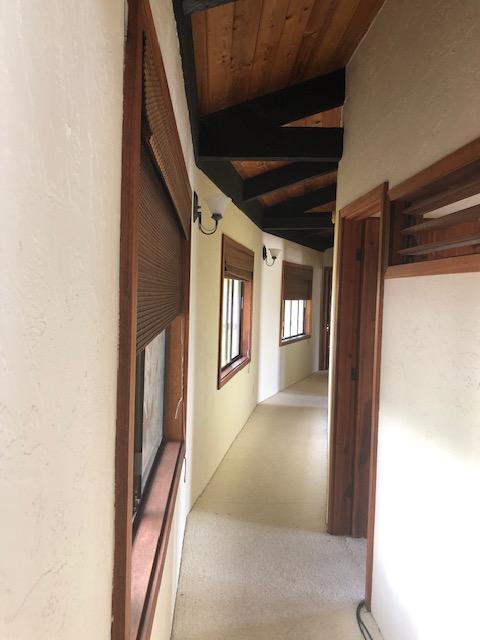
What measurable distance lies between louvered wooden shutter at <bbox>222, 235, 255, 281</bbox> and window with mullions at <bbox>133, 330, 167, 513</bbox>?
1.61 metres

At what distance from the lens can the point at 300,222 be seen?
5383mm

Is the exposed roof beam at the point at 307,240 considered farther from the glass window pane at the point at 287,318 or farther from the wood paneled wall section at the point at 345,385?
the wood paneled wall section at the point at 345,385

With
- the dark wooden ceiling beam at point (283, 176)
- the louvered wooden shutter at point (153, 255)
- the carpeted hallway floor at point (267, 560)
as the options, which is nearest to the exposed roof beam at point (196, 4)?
the louvered wooden shutter at point (153, 255)

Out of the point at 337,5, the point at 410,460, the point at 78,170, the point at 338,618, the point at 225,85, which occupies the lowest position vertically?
the point at 338,618

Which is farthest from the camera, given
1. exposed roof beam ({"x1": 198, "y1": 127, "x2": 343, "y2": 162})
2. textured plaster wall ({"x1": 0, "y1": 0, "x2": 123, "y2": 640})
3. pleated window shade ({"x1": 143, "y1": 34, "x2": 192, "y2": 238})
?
exposed roof beam ({"x1": 198, "y1": 127, "x2": 343, "y2": 162})

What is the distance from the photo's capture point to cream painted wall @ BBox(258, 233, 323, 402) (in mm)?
5945

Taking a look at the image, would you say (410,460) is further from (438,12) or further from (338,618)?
(438,12)

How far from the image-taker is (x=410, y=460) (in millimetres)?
1704

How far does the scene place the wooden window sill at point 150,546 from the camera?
3.64 ft

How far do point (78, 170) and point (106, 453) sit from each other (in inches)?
17.3

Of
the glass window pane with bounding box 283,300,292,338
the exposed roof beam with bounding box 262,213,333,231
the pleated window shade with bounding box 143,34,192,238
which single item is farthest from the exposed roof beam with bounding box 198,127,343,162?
the glass window pane with bounding box 283,300,292,338

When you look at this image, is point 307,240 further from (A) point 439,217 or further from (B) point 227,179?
(A) point 439,217

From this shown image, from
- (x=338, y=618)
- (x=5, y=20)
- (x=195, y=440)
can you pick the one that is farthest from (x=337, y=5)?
(x=338, y=618)

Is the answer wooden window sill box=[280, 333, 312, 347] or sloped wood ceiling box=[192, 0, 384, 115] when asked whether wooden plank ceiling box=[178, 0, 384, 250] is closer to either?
sloped wood ceiling box=[192, 0, 384, 115]
